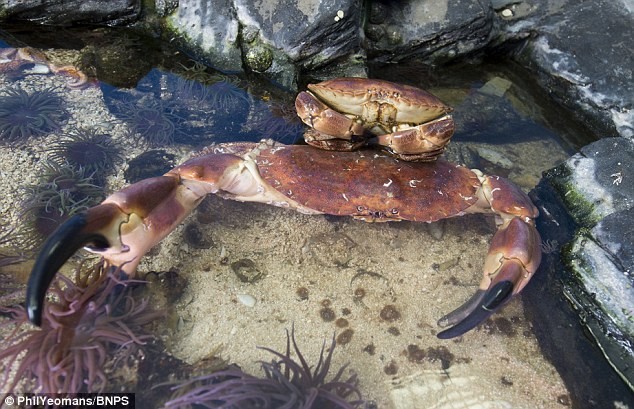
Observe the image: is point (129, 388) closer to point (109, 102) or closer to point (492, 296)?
point (492, 296)

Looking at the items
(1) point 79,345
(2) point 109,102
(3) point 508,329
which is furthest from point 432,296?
(2) point 109,102

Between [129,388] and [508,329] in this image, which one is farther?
[508,329]

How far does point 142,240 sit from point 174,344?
0.79 meters

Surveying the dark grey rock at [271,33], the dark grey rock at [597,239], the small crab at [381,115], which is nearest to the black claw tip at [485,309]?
the dark grey rock at [597,239]

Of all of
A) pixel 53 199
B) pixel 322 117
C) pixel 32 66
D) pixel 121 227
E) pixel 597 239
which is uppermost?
pixel 322 117

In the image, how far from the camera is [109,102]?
5359 mm

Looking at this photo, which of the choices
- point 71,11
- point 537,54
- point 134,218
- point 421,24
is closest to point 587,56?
point 537,54

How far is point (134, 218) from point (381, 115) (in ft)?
6.50

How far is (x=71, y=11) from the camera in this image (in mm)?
5945

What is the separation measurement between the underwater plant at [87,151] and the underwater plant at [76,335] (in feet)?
4.71

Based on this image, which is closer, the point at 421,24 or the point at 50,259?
the point at 50,259

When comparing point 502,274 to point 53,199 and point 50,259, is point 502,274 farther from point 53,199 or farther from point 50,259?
point 53,199

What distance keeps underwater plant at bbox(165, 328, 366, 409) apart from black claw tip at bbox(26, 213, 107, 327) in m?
1.00

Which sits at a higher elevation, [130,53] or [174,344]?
[130,53]
